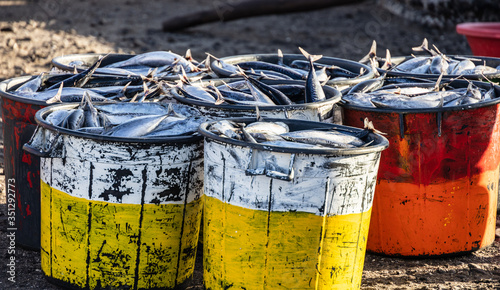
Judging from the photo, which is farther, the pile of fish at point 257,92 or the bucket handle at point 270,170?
the pile of fish at point 257,92

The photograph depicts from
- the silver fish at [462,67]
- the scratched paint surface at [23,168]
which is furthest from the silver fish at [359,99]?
the scratched paint surface at [23,168]

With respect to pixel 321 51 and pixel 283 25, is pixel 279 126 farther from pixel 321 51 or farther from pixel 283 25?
pixel 283 25

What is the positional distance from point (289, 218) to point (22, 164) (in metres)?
1.87

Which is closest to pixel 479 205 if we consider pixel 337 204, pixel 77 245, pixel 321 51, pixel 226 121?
pixel 337 204

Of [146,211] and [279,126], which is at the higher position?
[279,126]

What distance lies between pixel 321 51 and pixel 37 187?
7947 mm

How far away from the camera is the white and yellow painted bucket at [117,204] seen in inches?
121

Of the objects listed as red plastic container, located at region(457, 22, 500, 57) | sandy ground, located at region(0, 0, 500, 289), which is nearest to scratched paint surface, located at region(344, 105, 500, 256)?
red plastic container, located at region(457, 22, 500, 57)

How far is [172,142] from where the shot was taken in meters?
3.09

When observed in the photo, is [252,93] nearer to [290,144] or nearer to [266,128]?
[266,128]

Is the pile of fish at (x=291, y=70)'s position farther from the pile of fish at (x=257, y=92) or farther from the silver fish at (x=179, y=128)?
the silver fish at (x=179, y=128)

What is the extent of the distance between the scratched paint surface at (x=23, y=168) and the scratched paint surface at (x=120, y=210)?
1.57 feet

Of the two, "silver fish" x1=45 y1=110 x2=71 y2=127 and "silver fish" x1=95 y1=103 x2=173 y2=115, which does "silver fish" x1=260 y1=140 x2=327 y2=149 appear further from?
"silver fish" x1=45 y1=110 x2=71 y2=127

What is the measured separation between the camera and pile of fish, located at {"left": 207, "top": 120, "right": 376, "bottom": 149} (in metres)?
2.94
